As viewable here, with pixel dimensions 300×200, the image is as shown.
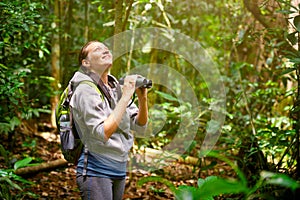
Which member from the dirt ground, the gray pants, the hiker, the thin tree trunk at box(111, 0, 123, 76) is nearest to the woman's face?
the hiker

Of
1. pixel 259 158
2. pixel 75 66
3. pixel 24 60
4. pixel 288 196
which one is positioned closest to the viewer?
pixel 288 196

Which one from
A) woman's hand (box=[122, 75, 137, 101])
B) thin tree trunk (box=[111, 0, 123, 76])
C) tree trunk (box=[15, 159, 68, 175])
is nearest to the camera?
woman's hand (box=[122, 75, 137, 101])

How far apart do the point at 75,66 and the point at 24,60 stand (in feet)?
4.09

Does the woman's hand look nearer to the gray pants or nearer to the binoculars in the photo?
the binoculars

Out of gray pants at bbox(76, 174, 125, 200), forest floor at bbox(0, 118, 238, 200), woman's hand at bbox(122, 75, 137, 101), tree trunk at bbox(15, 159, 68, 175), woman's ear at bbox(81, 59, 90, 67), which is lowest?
forest floor at bbox(0, 118, 238, 200)

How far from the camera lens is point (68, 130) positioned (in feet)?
7.91

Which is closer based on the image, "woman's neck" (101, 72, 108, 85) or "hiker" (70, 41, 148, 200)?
"hiker" (70, 41, 148, 200)

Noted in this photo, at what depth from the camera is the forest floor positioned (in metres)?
4.22

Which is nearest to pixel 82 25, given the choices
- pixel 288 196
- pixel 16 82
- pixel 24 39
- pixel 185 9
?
pixel 185 9

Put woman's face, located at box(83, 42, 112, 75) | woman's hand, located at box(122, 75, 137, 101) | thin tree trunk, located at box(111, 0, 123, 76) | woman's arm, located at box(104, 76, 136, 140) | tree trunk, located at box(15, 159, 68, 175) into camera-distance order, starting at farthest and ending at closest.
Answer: tree trunk, located at box(15, 159, 68, 175) < thin tree trunk, located at box(111, 0, 123, 76) < woman's face, located at box(83, 42, 112, 75) < woman's hand, located at box(122, 75, 137, 101) < woman's arm, located at box(104, 76, 136, 140)

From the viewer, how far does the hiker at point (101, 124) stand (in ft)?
7.62

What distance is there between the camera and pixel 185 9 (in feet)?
21.9

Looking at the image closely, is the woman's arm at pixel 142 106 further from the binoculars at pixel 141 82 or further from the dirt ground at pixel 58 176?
the dirt ground at pixel 58 176

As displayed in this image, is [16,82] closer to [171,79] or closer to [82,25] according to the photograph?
[82,25]
